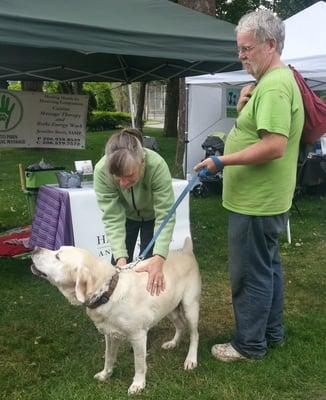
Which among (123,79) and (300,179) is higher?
(123,79)

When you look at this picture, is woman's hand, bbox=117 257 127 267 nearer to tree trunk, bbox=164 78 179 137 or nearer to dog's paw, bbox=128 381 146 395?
dog's paw, bbox=128 381 146 395

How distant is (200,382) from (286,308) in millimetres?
1417

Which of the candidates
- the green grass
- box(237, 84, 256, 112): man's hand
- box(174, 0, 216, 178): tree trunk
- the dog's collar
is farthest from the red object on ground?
box(174, 0, 216, 178): tree trunk

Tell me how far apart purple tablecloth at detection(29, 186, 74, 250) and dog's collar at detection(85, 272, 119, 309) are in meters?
2.16

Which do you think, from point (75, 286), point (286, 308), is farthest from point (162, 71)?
point (75, 286)

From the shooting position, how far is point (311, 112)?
2877 mm

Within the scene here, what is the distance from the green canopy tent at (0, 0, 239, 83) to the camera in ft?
12.3

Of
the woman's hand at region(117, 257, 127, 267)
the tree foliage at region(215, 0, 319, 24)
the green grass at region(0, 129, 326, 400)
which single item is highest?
the tree foliage at region(215, 0, 319, 24)

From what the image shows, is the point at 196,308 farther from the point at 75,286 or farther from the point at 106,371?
the point at 75,286

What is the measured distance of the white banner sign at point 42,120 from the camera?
5711 millimetres

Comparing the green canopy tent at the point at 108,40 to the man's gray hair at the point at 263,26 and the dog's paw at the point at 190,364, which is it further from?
the dog's paw at the point at 190,364

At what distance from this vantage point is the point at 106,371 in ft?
10.0

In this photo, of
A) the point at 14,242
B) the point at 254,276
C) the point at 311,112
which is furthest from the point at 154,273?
the point at 14,242

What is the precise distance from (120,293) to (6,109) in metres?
3.69
